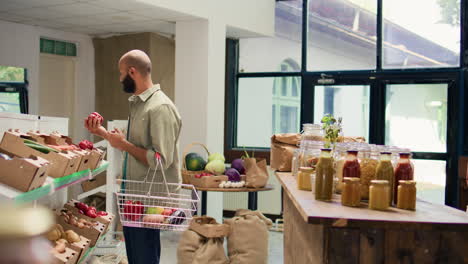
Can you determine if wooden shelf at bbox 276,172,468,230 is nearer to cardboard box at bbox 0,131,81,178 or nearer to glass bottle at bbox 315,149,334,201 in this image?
glass bottle at bbox 315,149,334,201

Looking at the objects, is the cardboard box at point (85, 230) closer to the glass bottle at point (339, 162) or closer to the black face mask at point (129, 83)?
the black face mask at point (129, 83)

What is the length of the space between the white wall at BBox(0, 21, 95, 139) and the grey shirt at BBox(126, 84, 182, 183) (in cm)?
363

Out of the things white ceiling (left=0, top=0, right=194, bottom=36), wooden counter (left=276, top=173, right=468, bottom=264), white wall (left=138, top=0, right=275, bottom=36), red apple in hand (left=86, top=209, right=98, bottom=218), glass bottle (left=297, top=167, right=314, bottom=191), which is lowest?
red apple in hand (left=86, top=209, right=98, bottom=218)

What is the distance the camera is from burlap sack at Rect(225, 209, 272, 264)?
14.3ft

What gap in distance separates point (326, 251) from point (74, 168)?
1.21 metres

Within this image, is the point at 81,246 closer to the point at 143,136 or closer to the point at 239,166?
the point at 143,136

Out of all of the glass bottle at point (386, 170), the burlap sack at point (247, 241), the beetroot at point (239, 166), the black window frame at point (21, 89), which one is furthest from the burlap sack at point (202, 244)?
the black window frame at point (21, 89)

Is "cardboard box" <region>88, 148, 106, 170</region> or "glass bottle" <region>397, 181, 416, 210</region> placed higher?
"cardboard box" <region>88, 148, 106, 170</region>

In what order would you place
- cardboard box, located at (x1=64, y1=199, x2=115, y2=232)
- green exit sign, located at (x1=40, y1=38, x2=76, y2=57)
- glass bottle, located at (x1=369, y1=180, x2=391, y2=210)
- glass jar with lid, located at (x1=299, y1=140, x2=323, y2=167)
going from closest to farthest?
1. glass bottle, located at (x1=369, y1=180, x2=391, y2=210)
2. glass jar with lid, located at (x1=299, y1=140, x2=323, y2=167)
3. cardboard box, located at (x1=64, y1=199, x2=115, y2=232)
4. green exit sign, located at (x1=40, y1=38, x2=76, y2=57)

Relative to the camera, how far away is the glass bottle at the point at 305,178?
2.73 metres

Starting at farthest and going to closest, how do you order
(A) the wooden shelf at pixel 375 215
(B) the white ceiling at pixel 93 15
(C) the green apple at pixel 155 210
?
(B) the white ceiling at pixel 93 15, (C) the green apple at pixel 155 210, (A) the wooden shelf at pixel 375 215

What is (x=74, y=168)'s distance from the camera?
2.43 m

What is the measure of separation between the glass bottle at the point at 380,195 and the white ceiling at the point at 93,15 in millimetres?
3664

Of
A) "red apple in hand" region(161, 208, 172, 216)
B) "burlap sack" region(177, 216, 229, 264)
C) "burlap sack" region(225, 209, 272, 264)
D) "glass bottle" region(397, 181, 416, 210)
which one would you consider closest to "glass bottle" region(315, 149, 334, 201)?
"glass bottle" region(397, 181, 416, 210)
